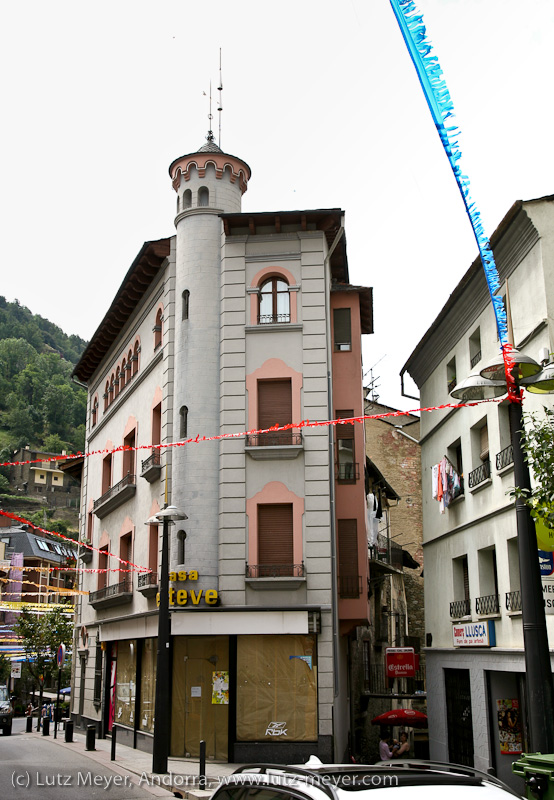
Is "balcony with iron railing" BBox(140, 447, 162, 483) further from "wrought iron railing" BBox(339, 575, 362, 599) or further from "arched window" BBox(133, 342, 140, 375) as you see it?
"wrought iron railing" BBox(339, 575, 362, 599)

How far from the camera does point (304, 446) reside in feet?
72.5

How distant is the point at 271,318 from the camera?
2342cm

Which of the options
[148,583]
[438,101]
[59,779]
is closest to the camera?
[438,101]

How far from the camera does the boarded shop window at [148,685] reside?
23.8 m

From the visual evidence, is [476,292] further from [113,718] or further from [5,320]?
[5,320]

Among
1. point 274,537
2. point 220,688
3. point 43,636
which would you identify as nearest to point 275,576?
point 274,537

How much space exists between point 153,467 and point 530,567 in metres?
16.2

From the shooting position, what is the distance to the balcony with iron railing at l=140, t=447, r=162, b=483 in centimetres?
2427

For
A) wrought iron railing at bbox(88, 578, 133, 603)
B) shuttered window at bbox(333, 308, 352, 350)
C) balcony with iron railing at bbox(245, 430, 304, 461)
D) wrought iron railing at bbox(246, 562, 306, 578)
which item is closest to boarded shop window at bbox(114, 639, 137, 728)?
wrought iron railing at bbox(88, 578, 133, 603)

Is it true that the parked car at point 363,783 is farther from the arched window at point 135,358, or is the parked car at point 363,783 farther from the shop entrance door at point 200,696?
the arched window at point 135,358

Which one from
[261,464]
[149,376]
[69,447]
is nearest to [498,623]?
[261,464]

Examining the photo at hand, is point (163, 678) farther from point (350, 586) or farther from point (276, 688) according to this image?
point (350, 586)

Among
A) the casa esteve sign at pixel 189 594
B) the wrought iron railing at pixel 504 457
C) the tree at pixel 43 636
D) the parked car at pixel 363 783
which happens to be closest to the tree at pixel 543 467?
the parked car at pixel 363 783

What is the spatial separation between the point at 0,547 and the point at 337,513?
255 feet
